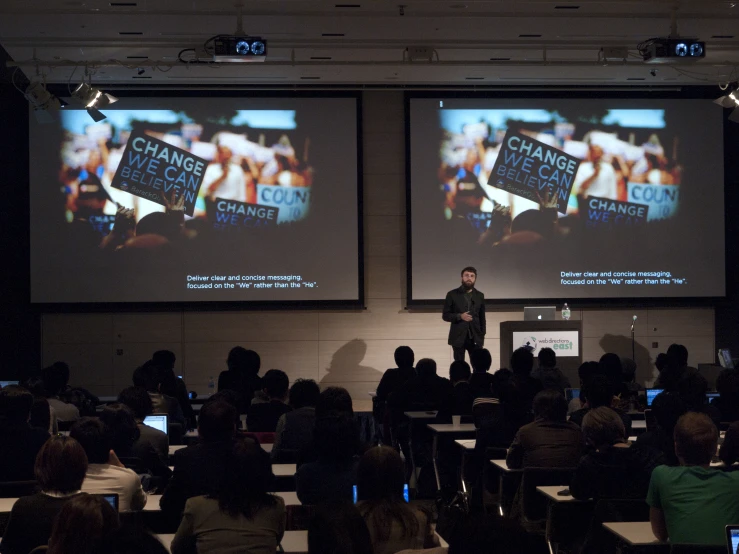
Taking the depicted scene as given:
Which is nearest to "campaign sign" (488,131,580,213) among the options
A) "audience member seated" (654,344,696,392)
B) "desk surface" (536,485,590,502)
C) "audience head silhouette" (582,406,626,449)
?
"audience member seated" (654,344,696,392)

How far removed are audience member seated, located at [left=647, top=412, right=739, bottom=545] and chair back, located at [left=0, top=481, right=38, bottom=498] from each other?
2727 mm

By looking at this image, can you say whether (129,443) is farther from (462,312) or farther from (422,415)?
(462,312)

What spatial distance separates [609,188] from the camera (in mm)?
11930

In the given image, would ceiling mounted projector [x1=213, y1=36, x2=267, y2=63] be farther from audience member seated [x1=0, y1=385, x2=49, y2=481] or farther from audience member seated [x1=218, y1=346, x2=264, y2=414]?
audience member seated [x1=0, y1=385, x2=49, y2=481]

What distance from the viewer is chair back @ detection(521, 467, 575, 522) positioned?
16.0ft

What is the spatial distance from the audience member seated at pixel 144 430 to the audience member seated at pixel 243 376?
2.06 metres

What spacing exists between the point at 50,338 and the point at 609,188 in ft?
23.7

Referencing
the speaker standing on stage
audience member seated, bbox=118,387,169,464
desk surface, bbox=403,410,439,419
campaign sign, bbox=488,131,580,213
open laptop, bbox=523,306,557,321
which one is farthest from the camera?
campaign sign, bbox=488,131,580,213

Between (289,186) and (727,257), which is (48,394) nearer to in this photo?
(289,186)

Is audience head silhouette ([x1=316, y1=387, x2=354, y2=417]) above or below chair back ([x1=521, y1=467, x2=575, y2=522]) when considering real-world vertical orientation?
above

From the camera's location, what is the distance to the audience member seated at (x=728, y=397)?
6.57 m

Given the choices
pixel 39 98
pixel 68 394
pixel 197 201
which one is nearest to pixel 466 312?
pixel 197 201

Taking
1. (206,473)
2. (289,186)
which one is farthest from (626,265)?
(206,473)

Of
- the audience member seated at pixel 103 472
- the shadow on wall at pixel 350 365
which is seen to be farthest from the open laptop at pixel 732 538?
the shadow on wall at pixel 350 365
